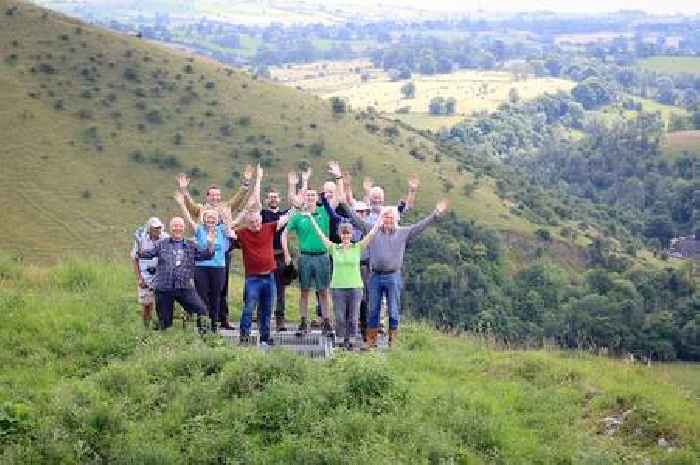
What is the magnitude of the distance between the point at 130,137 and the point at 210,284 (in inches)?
2050

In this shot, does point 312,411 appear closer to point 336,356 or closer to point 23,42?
point 336,356

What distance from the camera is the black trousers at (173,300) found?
1132 cm

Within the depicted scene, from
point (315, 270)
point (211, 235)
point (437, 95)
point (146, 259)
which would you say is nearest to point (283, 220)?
point (315, 270)

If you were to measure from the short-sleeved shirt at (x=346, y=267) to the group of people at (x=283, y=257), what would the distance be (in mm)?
14

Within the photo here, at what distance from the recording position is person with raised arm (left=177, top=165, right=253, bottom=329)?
11797 mm

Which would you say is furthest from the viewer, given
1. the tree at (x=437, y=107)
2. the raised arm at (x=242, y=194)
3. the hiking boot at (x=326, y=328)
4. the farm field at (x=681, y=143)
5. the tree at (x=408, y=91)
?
the tree at (x=408, y=91)

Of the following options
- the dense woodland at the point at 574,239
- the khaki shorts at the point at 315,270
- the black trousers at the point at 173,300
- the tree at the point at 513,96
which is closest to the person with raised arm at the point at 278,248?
the khaki shorts at the point at 315,270

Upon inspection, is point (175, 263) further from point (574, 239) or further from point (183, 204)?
point (574, 239)

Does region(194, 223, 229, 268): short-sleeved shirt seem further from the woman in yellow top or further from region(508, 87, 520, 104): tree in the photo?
region(508, 87, 520, 104): tree

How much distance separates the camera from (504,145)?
132 metres

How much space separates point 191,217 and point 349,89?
185 metres

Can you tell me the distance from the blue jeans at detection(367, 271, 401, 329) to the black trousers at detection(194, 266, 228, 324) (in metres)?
2.15

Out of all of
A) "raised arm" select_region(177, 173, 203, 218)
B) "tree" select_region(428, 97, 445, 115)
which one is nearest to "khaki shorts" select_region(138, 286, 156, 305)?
"raised arm" select_region(177, 173, 203, 218)

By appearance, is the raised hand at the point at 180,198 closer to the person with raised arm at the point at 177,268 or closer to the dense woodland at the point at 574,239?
the person with raised arm at the point at 177,268
